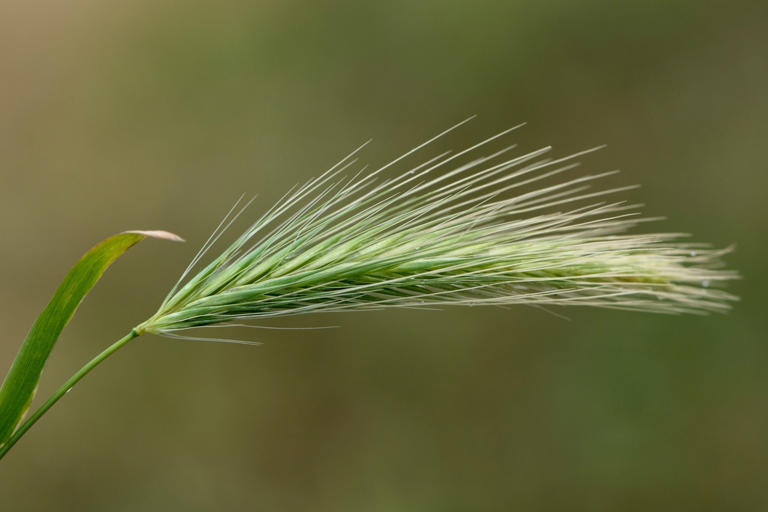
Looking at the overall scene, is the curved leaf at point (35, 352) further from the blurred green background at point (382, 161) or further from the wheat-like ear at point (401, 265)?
the blurred green background at point (382, 161)

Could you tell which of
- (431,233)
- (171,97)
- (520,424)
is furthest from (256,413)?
(431,233)

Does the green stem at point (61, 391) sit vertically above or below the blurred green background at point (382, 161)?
below

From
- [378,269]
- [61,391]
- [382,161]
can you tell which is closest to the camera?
[61,391]

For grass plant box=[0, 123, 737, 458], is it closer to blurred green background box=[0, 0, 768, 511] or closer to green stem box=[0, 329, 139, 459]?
green stem box=[0, 329, 139, 459]

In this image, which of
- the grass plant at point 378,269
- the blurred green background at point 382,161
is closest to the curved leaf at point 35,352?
the grass plant at point 378,269

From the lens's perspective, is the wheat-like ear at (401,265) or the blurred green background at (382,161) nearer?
the wheat-like ear at (401,265)

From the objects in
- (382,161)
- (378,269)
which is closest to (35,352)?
(378,269)

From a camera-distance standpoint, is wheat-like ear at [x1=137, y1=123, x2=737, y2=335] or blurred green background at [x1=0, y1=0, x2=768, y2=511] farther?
blurred green background at [x1=0, y1=0, x2=768, y2=511]

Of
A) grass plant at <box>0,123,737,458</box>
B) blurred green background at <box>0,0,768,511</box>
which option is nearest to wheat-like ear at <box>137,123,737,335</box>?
grass plant at <box>0,123,737,458</box>

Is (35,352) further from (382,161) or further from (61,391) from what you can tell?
(382,161)

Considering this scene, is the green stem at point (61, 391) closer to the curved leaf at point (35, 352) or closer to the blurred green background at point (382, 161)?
the curved leaf at point (35, 352)
